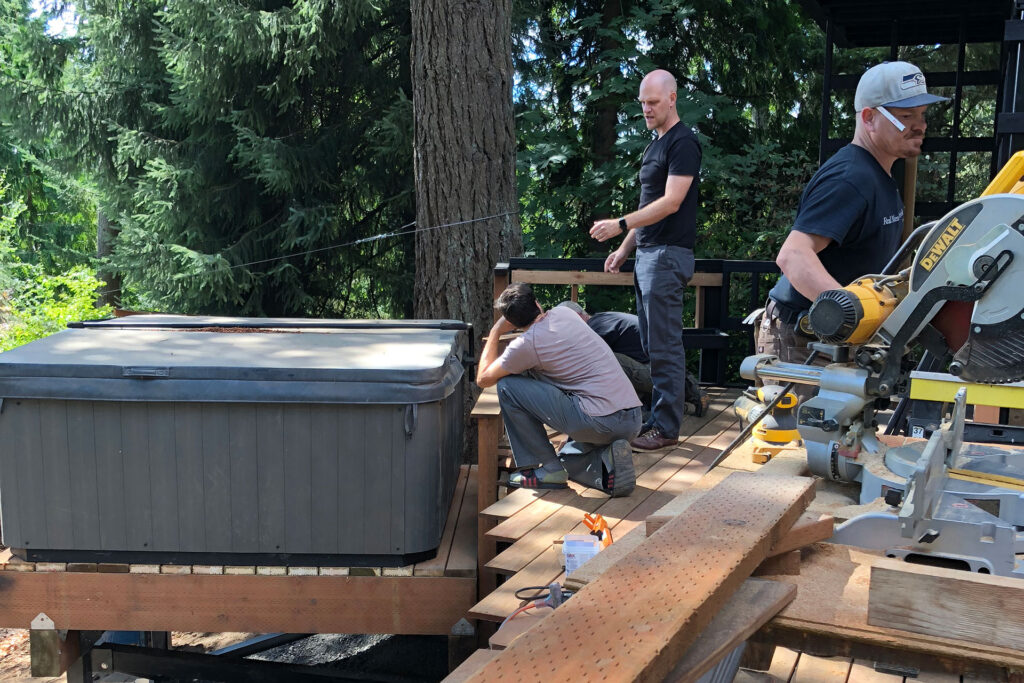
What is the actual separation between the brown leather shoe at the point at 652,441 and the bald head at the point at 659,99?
1435 mm

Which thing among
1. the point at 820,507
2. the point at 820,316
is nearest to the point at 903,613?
the point at 820,507

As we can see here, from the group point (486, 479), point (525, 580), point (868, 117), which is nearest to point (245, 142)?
point (486, 479)

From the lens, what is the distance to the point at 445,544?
371 cm

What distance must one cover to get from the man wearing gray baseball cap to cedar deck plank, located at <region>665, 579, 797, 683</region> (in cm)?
130

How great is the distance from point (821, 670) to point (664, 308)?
8.13 feet

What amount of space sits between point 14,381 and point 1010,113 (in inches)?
180

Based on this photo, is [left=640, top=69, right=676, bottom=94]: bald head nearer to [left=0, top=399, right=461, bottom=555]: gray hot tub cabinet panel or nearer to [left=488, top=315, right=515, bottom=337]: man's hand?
[left=488, top=315, right=515, bottom=337]: man's hand

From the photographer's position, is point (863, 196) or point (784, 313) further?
point (784, 313)

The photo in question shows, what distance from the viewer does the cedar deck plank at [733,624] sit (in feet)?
3.76

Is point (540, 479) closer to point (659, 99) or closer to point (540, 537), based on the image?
point (540, 537)

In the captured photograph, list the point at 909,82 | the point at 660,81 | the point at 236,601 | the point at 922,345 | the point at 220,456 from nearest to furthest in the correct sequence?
the point at 922,345, the point at 909,82, the point at 220,456, the point at 236,601, the point at 660,81

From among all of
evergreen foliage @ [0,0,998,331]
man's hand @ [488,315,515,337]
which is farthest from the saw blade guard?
evergreen foliage @ [0,0,998,331]

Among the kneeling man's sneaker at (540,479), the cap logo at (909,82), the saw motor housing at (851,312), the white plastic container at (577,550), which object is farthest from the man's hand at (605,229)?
the saw motor housing at (851,312)

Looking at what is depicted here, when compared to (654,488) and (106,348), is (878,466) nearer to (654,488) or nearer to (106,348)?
(654,488)
